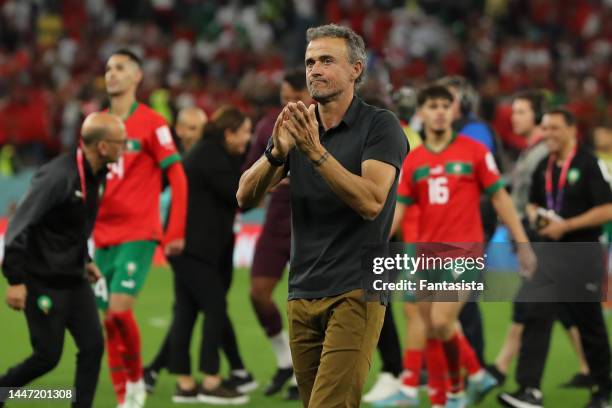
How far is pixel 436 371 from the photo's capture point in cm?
812

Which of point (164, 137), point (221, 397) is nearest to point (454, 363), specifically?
point (221, 397)

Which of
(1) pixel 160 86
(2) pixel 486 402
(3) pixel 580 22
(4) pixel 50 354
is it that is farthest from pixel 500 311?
(3) pixel 580 22

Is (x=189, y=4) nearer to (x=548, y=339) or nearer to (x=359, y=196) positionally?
(x=548, y=339)

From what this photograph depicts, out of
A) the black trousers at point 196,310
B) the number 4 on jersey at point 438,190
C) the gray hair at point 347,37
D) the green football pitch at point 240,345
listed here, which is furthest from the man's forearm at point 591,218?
the gray hair at point 347,37

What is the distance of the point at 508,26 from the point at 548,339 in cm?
1796

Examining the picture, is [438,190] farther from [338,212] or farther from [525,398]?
[338,212]

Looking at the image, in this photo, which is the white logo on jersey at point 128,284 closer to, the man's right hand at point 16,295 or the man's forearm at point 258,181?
the man's right hand at point 16,295

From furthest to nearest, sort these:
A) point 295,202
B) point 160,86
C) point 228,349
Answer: point 160,86 < point 228,349 < point 295,202

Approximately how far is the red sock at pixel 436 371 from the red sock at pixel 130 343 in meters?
1.90

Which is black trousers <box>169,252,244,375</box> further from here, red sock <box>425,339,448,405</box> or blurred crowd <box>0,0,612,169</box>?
blurred crowd <box>0,0,612,169</box>

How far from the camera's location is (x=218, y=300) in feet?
29.8

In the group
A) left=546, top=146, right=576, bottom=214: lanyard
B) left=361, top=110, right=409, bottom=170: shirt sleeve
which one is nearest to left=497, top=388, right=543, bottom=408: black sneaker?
left=546, top=146, right=576, bottom=214: lanyard

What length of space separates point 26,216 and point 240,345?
4.58m

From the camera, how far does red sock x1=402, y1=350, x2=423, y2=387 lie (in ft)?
28.0
